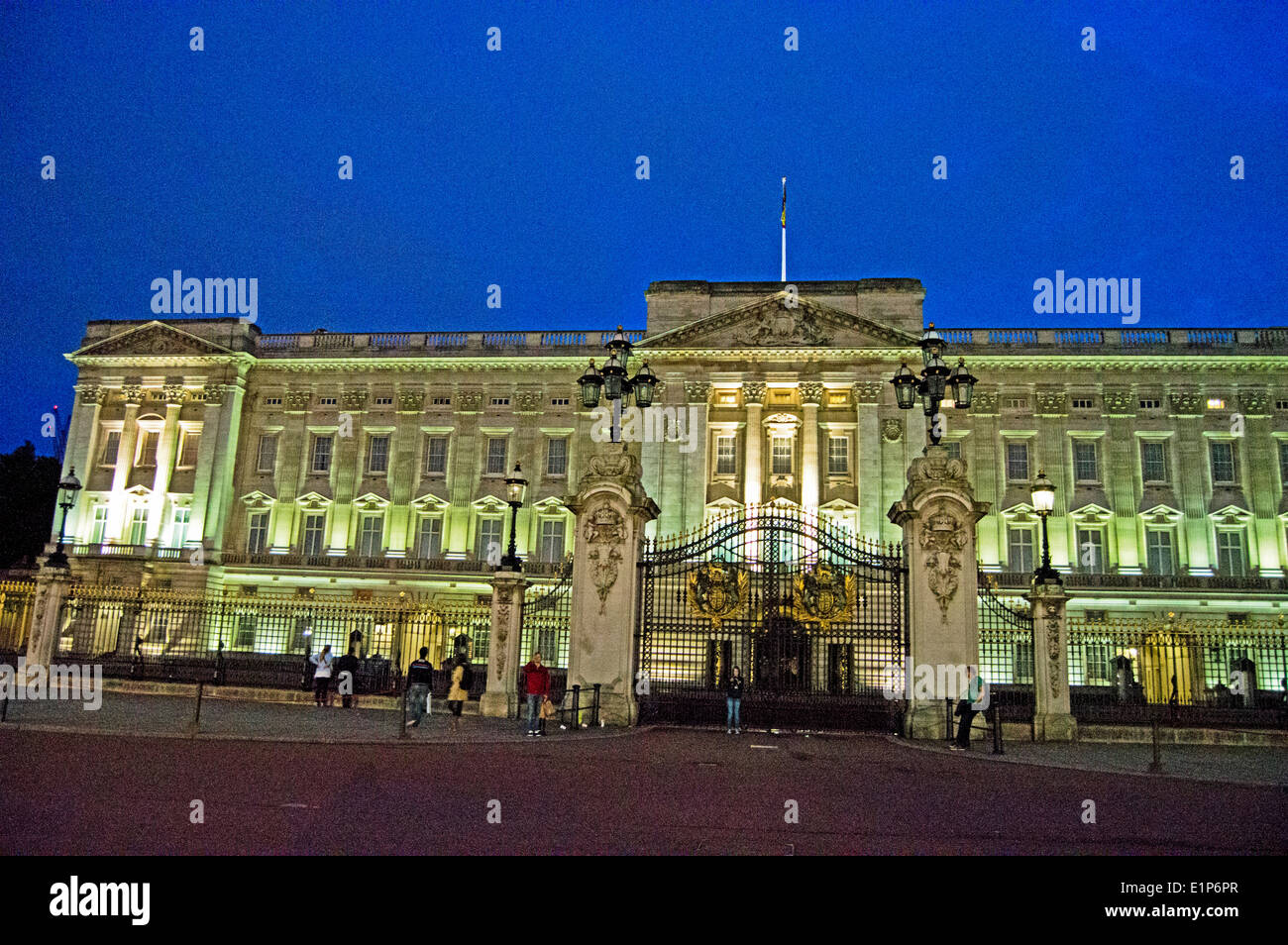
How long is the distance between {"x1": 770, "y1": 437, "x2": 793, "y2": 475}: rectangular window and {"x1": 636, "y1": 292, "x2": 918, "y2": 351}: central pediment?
471 cm

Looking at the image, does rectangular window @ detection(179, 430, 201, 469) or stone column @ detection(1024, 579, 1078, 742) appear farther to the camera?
rectangular window @ detection(179, 430, 201, 469)

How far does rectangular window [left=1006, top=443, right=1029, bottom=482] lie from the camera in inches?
1676

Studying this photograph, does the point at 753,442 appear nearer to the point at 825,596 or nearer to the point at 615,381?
the point at 825,596

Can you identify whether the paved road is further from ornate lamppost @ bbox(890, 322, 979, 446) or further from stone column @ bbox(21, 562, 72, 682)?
stone column @ bbox(21, 562, 72, 682)

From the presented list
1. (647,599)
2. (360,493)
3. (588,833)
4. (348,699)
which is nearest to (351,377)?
(360,493)

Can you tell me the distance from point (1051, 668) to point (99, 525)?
4824 cm

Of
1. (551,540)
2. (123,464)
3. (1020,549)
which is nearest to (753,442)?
(551,540)

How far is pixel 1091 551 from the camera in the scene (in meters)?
41.2

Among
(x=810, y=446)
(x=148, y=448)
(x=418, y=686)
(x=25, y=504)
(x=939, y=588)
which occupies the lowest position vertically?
(x=418, y=686)

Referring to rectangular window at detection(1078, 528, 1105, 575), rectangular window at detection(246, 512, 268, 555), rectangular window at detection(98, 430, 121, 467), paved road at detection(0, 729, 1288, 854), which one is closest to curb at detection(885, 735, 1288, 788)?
paved road at detection(0, 729, 1288, 854)

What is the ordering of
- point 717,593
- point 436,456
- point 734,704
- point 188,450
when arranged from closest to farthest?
1. point 734,704
2. point 717,593
3. point 436,456
4. point 188,450

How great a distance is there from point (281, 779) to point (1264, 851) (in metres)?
8.75
